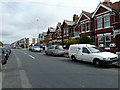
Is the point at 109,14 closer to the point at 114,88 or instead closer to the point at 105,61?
the point at 105,61

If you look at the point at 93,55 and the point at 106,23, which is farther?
the point at 106,23

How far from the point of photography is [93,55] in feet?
30.8

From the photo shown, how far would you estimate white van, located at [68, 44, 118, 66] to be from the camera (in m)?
8.57

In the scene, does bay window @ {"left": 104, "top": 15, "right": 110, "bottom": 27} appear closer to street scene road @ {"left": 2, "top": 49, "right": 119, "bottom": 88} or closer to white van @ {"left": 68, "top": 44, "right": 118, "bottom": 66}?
white van @ {"left": 68, "top": 44, "right": 118, "bottom": 66}

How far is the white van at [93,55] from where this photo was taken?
8572 mm

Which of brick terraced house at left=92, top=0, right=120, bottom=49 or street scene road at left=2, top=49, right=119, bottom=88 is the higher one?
brick terraced house at left=92, top=0, right=120, bottom=49

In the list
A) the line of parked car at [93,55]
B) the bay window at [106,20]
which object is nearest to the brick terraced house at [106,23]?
the bay window at [106,20]

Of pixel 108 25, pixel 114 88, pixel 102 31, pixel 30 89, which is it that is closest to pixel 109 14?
pixel 108 25

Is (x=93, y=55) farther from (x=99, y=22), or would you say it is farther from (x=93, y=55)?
(x=99, y=22)

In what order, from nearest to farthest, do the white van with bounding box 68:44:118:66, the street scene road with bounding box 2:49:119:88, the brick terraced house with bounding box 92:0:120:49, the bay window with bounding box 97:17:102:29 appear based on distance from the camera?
1. the street scene road with bounding box 2:49:119:88
2. the white van with bounding box 68:44:118:66
3. the brick terraced house with bounding box 92:0:120:49
4. the bay window with bounding box 97:17:102:29

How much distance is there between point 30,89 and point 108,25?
16.9 m

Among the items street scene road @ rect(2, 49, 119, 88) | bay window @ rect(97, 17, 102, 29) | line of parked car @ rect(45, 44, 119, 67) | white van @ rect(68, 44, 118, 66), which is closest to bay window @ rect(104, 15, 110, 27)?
bay window @ rect(97, 17, 102, 29)

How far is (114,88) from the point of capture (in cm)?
464

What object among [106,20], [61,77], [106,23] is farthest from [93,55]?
[106,20]
